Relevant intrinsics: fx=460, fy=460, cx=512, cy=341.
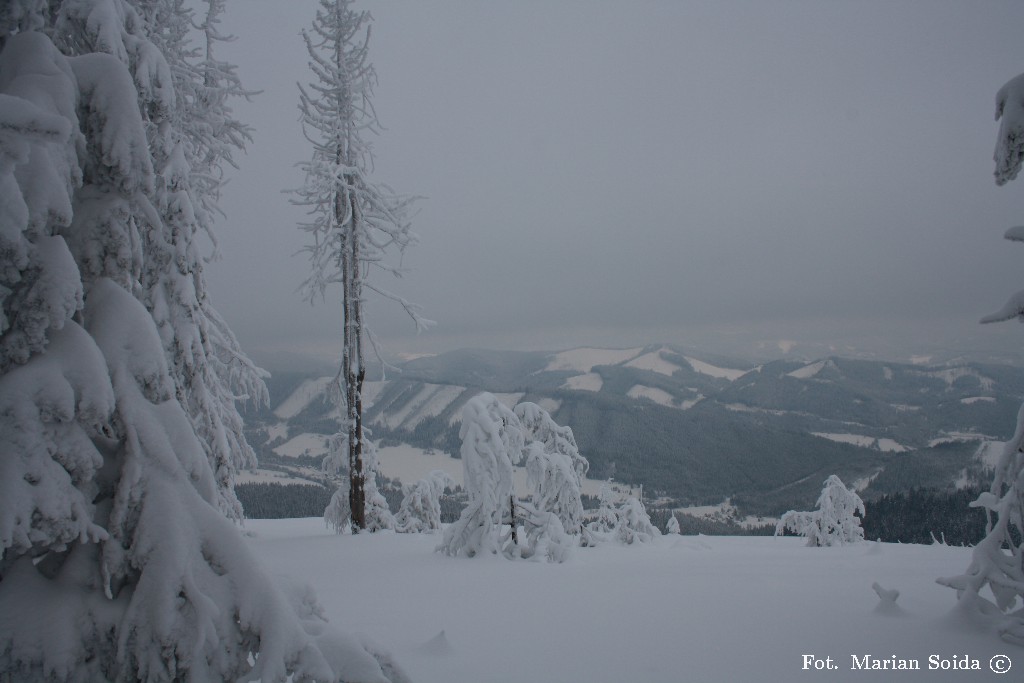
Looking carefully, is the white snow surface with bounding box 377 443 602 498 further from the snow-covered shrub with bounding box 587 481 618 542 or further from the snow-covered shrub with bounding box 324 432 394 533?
the snow-covered shrub with bounding box 587 481 618 542

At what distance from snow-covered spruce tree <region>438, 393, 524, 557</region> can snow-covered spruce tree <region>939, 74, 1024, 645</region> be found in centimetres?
704

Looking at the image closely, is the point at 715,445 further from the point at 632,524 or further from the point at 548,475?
the point at 548,475

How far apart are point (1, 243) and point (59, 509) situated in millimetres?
1271

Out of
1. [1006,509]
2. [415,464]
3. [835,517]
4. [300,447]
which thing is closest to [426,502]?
[1006,509]

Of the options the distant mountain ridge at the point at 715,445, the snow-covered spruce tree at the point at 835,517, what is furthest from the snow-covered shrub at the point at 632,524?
the distant mountain ridge at the point at 715,445

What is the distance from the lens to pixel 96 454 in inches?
91.2

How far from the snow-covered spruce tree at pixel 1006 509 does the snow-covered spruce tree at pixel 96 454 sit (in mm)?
6280

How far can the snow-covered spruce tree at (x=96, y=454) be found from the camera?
2.14 m

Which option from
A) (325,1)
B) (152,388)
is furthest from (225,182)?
(152,388)

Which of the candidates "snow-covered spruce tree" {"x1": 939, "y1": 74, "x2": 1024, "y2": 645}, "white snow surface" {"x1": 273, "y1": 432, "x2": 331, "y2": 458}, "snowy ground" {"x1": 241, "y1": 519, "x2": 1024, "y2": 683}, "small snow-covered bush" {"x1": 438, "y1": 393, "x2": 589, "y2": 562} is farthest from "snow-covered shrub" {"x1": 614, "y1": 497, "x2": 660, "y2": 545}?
"white snow surface" {"x1": 273, "y1": 432, "x2": 331, "y2": 458}

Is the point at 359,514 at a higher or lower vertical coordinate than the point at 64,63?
lower

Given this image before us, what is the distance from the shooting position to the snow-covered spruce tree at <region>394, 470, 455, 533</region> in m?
19.6

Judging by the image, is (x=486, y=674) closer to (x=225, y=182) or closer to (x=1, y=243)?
(x=1, y=243)

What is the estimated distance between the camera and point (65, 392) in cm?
223
